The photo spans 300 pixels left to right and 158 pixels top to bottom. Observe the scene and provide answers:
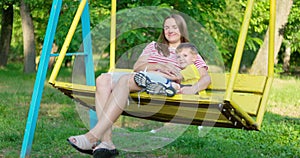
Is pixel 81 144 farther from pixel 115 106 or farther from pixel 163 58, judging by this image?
pixel 163 58

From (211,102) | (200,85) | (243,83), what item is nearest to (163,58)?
(200,85)

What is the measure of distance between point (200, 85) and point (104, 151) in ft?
2.72

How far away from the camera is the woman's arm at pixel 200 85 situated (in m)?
3.48

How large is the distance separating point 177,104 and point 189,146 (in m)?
1.52

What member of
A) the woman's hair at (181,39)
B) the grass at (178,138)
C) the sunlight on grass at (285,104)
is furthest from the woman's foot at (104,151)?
the sunlight on grass at (285,104)

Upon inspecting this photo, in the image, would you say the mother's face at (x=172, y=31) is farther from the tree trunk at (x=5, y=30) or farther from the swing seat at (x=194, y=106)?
the tree trunk at (x=5, y=30)

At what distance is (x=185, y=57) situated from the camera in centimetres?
375

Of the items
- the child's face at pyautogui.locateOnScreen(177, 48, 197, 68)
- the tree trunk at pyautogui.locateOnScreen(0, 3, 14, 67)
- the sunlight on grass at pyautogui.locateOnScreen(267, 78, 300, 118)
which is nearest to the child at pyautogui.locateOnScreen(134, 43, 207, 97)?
the child's face at pyautogui.locateOnScreen(177, 48, 197, 68)

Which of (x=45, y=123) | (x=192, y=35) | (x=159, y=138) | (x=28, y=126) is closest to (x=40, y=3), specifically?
(x=192, y=35)

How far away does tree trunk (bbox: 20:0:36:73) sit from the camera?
42.5 ft

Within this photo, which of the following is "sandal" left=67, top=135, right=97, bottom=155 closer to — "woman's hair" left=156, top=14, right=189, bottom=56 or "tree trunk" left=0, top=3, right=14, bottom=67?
"woman's hair" left=156, top=14, right=189, bottom=56

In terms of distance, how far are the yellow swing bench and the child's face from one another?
1.39ft

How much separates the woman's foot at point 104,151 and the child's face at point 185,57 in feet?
2.77

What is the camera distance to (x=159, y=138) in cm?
491
